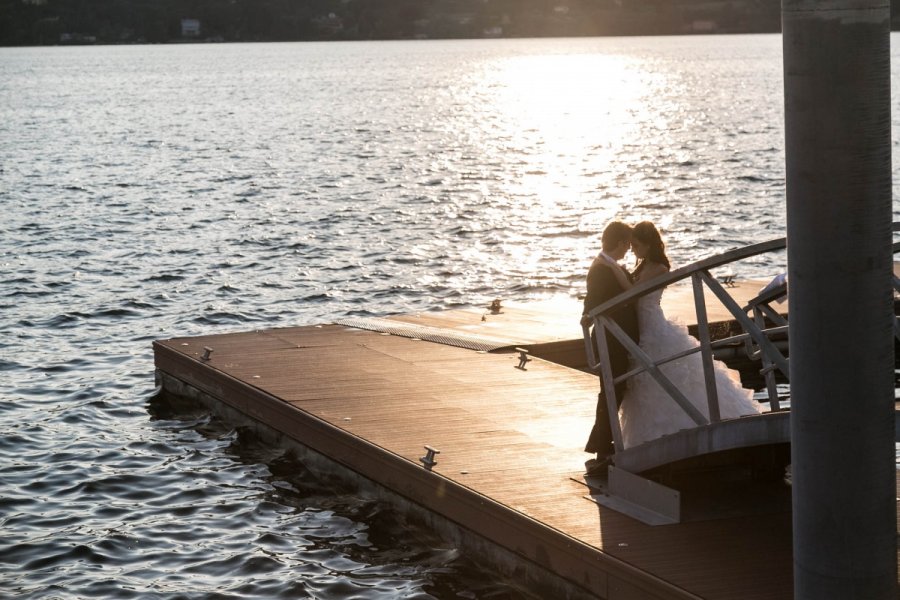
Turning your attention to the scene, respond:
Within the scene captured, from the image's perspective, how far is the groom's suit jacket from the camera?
30.3 ft

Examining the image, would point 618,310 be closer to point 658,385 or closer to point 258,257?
point 658,385

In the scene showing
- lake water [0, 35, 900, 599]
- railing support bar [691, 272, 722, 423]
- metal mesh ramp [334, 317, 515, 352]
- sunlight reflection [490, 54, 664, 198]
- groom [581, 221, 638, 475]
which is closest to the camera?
railing support bar [691, 272, 722, 423]

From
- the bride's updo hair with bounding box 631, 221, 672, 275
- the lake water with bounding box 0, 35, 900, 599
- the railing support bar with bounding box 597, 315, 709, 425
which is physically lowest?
the lake water with bounding box 0, 35, 900, 599

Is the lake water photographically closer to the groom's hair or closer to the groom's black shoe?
the groom's black shoe

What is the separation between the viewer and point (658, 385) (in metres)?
9.27

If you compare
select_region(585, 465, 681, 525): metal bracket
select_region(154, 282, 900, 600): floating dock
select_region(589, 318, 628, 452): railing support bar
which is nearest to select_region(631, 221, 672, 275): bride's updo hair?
select_region(589, 318, 628, 452): railing support bar

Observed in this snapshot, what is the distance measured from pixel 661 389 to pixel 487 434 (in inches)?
89.4

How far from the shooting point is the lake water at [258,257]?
10797 mm

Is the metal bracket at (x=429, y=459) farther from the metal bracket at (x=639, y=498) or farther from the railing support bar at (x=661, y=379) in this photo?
the railing support bar at (x=661, y=379)

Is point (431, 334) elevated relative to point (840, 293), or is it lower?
lower

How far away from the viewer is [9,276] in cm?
2577

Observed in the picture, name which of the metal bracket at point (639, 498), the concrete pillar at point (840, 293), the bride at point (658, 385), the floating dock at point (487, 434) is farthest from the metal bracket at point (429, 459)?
the concrete pillar at point (840, 293)

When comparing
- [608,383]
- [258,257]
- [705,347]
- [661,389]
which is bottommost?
[258,257]

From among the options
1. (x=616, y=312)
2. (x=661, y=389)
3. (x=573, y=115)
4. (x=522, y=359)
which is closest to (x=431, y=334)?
(x=522, y=359)
